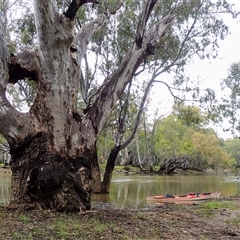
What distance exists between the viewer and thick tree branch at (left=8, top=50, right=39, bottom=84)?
687 centimetres

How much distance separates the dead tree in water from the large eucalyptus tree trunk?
29332 millimetres

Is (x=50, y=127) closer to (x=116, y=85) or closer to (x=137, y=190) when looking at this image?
(x=116, y=85)

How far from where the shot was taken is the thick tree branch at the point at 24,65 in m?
6.87

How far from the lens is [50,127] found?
6.62m

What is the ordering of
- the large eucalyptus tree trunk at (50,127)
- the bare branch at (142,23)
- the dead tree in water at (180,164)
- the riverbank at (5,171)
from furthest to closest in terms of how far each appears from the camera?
1. the dead tree in water at (180,164)
2. the riverbank at (5,171)
3. the bare branch at (142,23)
4. the large eucalyptus tree trunk at (50,127)

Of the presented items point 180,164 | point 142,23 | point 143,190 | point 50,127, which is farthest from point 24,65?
point 180,164

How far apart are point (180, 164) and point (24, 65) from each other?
33360mm

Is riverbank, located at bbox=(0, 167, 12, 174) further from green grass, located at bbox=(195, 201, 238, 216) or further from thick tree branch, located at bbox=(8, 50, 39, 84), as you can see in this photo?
thick tree branch, located at bbox=(8, 50, 39, 84)

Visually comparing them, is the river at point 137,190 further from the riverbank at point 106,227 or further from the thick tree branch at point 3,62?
the thick tree branch at point 3,62

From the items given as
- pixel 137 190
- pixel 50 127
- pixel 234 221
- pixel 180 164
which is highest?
pixel 180 164

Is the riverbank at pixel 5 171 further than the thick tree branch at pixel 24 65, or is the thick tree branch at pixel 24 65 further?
the riverbank at pixel 5 171

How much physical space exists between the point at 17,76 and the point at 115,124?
35.2 feet

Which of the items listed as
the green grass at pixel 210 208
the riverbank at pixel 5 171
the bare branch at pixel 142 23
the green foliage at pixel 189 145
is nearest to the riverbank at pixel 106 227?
the green grass at pixel 210 208

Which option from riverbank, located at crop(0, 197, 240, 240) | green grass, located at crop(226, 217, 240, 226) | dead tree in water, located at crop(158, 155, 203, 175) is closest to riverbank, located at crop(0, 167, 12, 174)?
dead tree in water, located at crop(158, 155, 203, 175)
